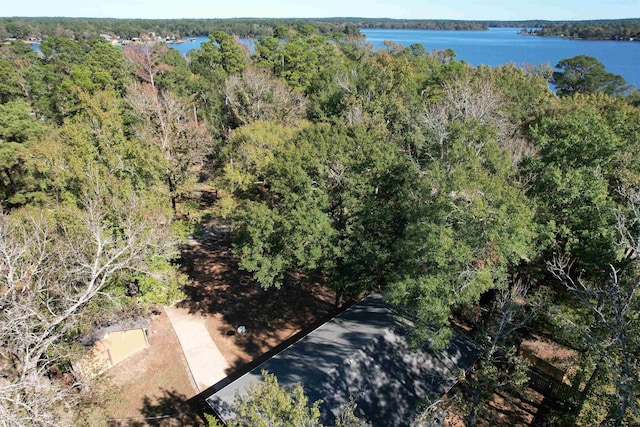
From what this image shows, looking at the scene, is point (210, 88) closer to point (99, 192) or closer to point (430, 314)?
point (99, 192)

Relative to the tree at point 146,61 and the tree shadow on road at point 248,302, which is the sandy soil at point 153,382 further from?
the tree at point 146,61

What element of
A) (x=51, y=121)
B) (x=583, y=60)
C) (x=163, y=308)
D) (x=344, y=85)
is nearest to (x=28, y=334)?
(x=163, y=308)

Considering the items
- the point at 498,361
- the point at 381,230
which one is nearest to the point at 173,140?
the point at 381,230

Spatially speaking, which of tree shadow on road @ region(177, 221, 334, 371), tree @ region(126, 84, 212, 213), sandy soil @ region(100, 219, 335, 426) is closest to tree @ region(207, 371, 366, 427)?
sandy soil @ region(100, 219, 335, 426)

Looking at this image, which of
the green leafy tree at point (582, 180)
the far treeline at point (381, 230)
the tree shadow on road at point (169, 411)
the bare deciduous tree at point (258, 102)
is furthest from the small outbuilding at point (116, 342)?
the green leafy tree at point (582, 180)

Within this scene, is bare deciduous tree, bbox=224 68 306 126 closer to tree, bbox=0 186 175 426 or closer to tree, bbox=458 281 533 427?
tree, bbox=0 186 175 426

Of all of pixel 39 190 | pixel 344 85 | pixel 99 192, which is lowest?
pixel 39 190
